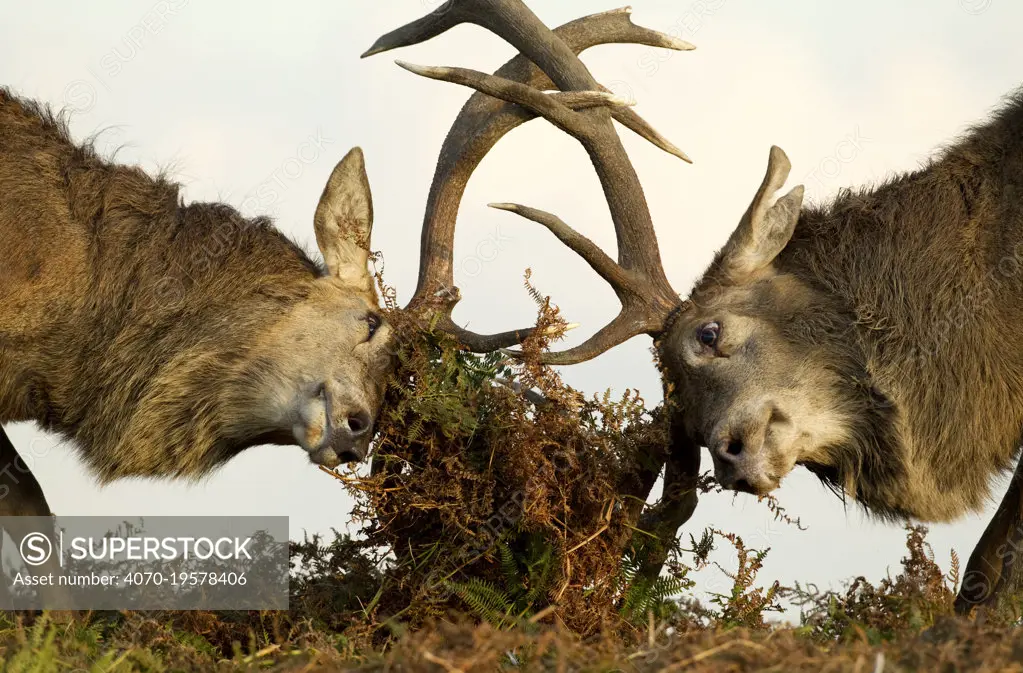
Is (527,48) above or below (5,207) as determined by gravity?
above

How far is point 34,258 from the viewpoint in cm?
758

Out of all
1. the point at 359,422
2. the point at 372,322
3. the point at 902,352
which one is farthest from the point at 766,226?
the point at 359,422

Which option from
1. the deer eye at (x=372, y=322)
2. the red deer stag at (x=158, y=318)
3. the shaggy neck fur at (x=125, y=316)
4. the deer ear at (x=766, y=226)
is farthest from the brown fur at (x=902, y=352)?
the shaggy neck fur at (x=125, y=316)

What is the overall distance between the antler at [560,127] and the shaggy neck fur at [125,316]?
40.7 inches

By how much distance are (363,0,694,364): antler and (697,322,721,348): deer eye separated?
0.35 metres

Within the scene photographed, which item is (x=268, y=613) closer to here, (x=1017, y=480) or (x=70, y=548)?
(x=70, y=548)

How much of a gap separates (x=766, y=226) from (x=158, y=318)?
3802mm

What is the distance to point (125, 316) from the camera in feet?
25.6

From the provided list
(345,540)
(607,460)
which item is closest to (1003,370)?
(607,460)

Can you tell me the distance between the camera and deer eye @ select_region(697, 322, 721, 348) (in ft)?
25.1

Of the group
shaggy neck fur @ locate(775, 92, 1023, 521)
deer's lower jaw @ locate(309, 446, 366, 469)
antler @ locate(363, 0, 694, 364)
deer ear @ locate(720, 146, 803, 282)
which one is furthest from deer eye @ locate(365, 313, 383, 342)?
shaggy neck fur @ locate(775, 92, 1023, 521)

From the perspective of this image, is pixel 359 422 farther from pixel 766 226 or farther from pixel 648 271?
pixel 766 226

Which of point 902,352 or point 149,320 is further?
point 149,320

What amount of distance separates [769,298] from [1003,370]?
1418 millimetres
